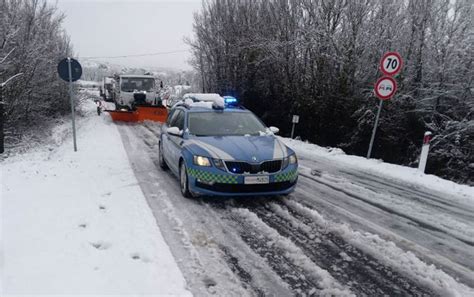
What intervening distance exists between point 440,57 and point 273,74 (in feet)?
27.8

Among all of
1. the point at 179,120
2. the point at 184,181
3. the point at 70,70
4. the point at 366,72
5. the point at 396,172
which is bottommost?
the point at 396,172

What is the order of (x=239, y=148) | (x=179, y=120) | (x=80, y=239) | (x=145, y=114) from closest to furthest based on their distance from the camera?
(x=80, y=239), (x=239, y=148), (x=179, y=120), (x=145, y=114)

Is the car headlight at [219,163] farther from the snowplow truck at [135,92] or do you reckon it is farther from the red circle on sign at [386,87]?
the snowplow truck at [135,92]

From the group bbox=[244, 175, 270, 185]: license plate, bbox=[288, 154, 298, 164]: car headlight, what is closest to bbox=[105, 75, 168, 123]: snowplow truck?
bbox=[288, 154, 298, 164]: car headlight

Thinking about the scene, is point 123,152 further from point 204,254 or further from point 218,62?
point 218,62

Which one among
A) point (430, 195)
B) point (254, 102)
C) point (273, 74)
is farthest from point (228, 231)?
point (254, 102)

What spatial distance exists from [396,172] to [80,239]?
7.79 metres

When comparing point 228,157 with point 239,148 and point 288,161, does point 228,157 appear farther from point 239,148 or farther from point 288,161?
point 288,161

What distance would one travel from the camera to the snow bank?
780 centimetres

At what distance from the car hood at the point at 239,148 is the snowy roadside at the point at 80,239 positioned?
135 cm

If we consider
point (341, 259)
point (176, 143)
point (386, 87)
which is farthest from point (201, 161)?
point (386, 87)

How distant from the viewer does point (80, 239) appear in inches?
172

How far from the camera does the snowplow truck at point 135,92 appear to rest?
22.2m

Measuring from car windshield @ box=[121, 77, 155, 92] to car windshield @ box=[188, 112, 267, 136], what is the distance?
16686 millimetres
